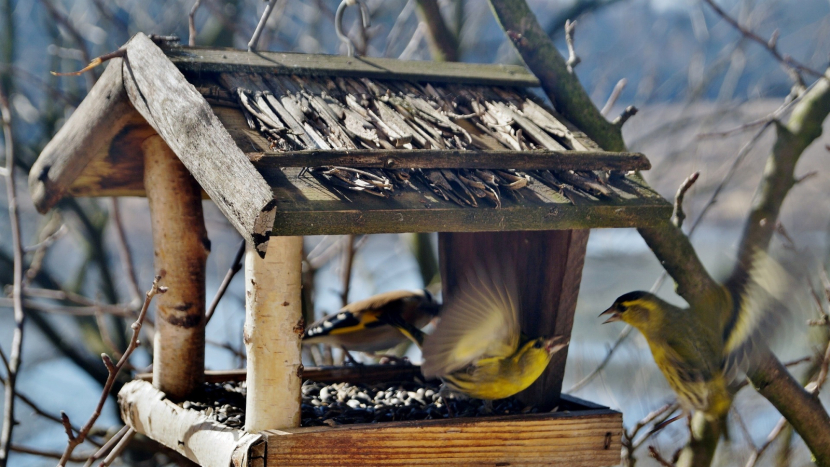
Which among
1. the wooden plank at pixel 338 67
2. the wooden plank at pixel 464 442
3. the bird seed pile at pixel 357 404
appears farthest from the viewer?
the bird seed pile at pixel 357 404

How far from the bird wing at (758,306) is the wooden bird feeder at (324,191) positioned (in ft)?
1.33

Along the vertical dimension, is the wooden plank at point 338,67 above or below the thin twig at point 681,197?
above

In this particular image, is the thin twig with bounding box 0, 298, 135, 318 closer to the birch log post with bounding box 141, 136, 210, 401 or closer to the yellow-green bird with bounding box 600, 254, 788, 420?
the birch log post with bounding box 141, 136, 210, 401

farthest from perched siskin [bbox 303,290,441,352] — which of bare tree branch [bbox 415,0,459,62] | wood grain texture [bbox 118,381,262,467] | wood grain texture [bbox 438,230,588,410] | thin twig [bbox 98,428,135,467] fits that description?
bare tree branch [bbox 415,0,459,62]

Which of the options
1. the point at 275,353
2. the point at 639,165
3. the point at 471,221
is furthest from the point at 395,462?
the point at 639,165

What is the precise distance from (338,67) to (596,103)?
361 cm

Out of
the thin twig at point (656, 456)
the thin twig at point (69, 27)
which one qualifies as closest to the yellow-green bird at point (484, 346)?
the thin twig at point (656, 456)

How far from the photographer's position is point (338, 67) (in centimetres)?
217

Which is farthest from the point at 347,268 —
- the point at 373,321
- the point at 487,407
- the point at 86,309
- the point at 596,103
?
the point at 596,103

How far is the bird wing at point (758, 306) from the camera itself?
2031mm

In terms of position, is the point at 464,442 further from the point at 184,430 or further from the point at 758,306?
the point at 758,306

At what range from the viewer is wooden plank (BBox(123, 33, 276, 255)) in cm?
142

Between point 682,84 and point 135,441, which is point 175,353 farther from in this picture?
point 682,84

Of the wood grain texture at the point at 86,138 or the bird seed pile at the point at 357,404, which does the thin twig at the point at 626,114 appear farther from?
the wood grain texture at the point at 86,138
